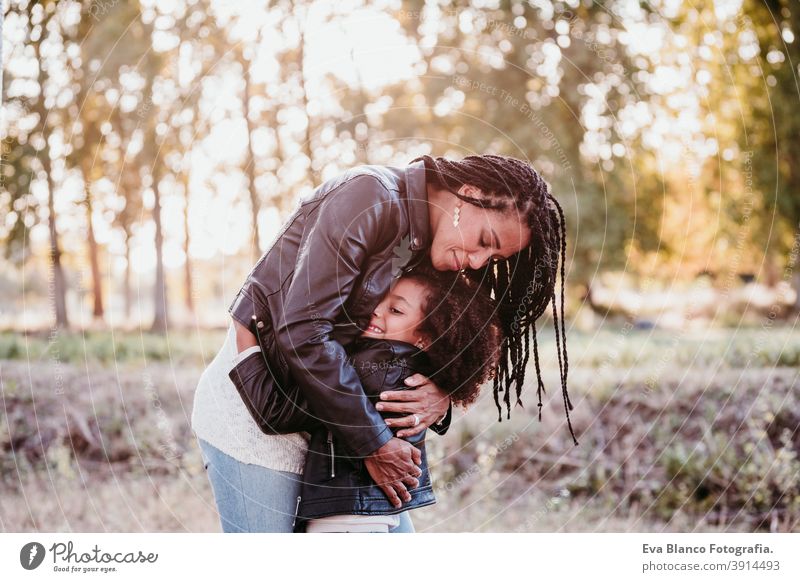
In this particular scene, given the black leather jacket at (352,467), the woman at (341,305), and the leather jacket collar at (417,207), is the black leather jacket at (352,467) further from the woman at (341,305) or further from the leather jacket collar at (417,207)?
the leather jacket collar at (417,207)

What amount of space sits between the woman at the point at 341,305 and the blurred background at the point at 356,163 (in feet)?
4.90

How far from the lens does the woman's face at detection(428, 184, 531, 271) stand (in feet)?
8.09

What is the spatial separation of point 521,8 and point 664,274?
8551mm

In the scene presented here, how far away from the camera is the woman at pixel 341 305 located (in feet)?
7.25

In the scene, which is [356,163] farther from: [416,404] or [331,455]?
[331,455]

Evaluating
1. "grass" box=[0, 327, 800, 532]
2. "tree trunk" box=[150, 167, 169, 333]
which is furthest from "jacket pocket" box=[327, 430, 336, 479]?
"tree trunk" box=[150, 167, 169, 333]

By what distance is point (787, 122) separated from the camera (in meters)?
6.81

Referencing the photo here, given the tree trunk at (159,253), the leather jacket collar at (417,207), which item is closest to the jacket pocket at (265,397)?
the leather jacket collar at (417,207)

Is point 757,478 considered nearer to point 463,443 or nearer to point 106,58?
point 463,443

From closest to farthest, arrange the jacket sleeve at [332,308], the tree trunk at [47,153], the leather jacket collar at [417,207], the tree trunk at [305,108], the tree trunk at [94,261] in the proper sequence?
the jacket sleeve at [332,308]
the leather jacket collar at [417,207]
the tree trunk at [305,108]
the tree trunk at [47,153]
the tree trunk at [94,261]

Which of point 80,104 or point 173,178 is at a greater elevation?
point 80,104

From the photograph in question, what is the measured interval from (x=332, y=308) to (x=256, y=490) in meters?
0.66

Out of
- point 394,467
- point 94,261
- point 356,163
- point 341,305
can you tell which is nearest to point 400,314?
point 341,305
